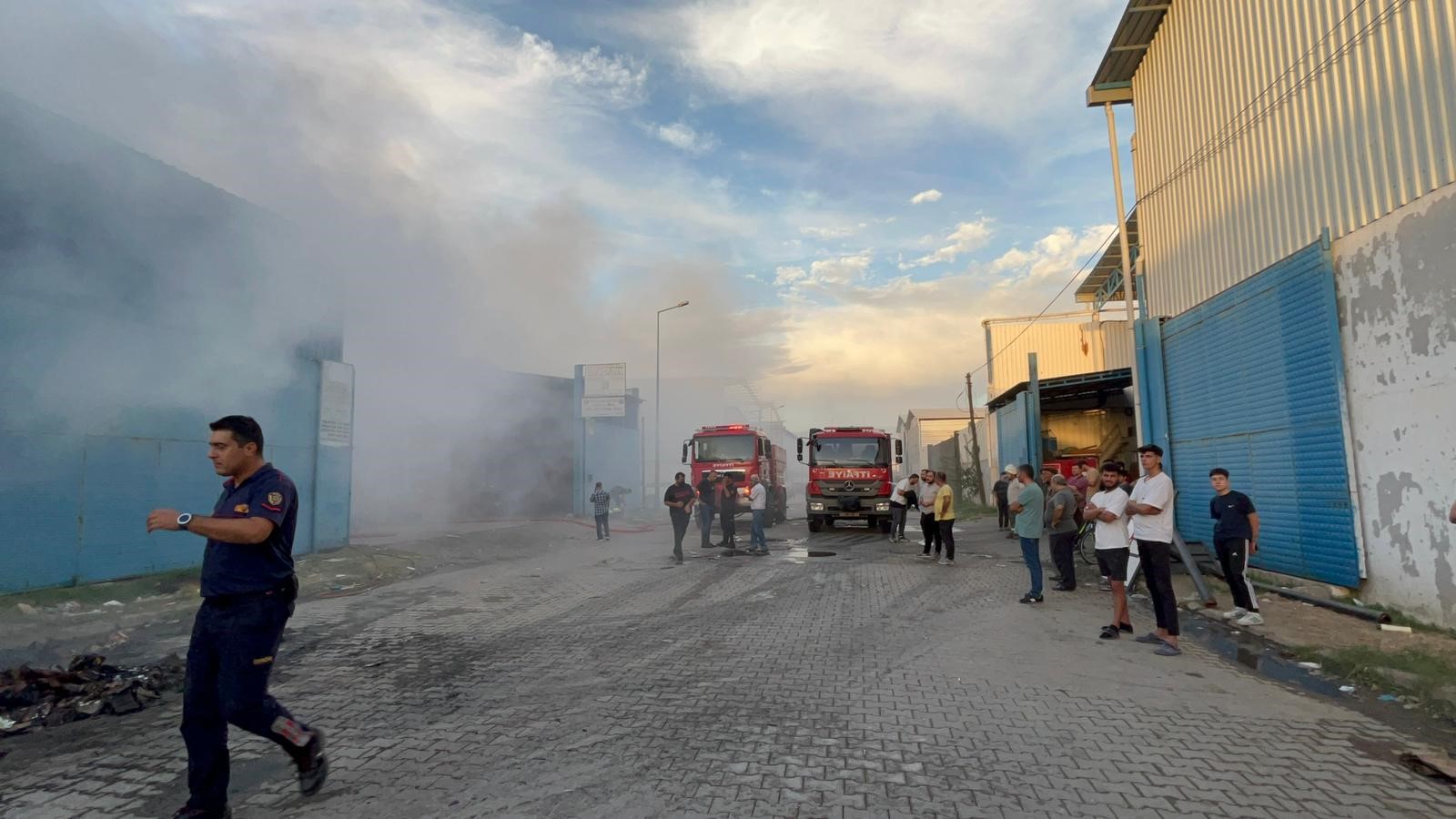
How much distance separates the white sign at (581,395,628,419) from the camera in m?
24.9

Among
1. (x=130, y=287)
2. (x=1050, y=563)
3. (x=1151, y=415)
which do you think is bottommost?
(x=1050, y=563)

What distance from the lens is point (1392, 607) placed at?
20.4 feet

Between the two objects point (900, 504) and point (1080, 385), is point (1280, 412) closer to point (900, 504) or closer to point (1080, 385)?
point (900, 504)

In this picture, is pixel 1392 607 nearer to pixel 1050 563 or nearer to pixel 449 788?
pixel 1050 563

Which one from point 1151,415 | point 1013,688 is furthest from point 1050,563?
point 1013,688

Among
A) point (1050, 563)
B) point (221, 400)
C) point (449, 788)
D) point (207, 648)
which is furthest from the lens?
point (1050, 563)

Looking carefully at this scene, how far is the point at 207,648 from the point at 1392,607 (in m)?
8.34

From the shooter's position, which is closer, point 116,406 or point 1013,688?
point 1013,688

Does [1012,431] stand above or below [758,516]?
above

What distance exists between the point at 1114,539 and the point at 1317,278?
12.2 feet

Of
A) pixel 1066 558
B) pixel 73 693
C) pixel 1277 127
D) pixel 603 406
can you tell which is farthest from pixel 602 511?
pixel 1277 127

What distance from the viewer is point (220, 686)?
8.82 feet

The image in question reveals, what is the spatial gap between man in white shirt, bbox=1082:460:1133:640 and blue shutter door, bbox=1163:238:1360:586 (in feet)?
8.66

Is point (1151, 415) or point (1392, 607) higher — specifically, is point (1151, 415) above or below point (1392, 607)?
above
